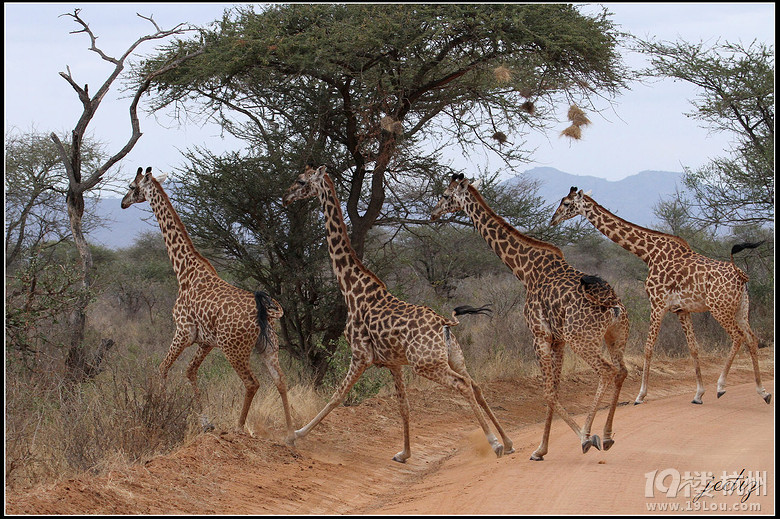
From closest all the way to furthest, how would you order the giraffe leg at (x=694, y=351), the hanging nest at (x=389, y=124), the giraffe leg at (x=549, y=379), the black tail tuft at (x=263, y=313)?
the giraffe leg at (x=549, y=379) < the black tail tuft at (x=263, y=313) < the giraffe leg at (x=694, y=351) < the hanging nest at (x=389, y=124)

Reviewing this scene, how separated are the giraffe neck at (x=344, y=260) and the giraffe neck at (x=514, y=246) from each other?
1367 millimetres

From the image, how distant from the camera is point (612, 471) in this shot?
6.99m

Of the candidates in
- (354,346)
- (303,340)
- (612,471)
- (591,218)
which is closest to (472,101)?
(591,218)

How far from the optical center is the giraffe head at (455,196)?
370 inches

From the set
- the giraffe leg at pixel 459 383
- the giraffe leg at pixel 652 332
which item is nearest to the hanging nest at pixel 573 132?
the giraffe leg at pixel 652 332

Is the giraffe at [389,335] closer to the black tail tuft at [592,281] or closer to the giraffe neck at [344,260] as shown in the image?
the giraffe neck at [344,260]

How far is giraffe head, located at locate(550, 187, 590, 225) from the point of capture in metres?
10.8

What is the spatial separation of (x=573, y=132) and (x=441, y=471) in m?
6.51

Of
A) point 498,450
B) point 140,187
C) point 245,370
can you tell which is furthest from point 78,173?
point 498,450

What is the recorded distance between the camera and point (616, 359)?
27.0 feet

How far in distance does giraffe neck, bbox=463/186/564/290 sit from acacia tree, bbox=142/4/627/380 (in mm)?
2994

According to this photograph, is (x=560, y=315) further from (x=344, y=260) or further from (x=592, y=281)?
(x=344, y=260)

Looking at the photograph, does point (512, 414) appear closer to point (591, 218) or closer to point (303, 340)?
point (591, 218)

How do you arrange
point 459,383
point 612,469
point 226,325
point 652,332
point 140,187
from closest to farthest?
point 612,469
point 459,383
point 226,325
point 140,187
point 652,332
